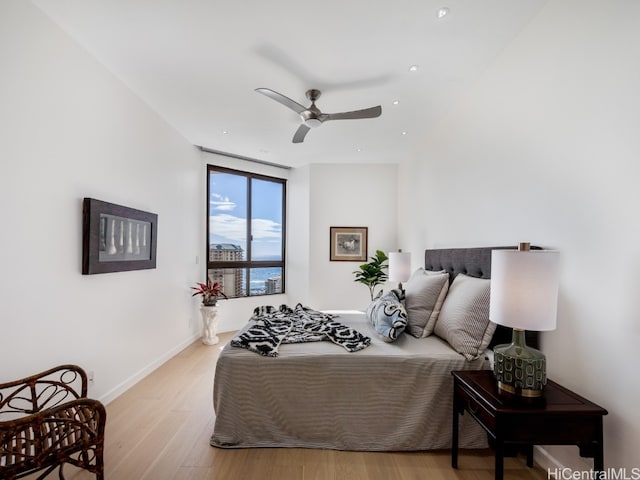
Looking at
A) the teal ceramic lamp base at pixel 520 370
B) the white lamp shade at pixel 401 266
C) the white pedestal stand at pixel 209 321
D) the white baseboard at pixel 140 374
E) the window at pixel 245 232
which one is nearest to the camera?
the teal ceramic lamp base at pixel 520 370

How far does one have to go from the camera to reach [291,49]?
2209mm

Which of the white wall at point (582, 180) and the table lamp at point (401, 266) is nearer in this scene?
the white wall at point (582, 180)

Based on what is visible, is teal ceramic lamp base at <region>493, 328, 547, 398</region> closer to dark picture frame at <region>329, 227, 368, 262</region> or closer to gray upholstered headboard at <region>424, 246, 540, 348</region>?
gray upholstered headboard at <region>424, 246, 540, 348</region>

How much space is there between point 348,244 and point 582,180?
12.3ft

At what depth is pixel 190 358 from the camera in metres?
3.66

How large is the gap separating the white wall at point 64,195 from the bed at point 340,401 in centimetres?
116

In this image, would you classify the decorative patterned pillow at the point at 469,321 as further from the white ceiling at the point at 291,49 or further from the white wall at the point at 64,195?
the white wall at the point at 64,195

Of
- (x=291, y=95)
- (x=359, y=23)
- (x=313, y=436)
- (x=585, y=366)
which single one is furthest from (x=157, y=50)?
(x=585, y=366)

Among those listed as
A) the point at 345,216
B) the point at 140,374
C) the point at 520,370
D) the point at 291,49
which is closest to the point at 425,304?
the point at 520,370

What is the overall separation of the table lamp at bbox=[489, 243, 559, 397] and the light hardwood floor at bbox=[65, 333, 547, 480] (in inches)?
28.1

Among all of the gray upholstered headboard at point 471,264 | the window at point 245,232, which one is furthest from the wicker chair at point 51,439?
the window at point 245,232

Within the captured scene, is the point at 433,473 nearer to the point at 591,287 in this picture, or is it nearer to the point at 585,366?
the point at 585,366

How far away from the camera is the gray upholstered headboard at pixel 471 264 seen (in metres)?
2.05

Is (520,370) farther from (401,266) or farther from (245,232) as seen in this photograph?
(245,232)
